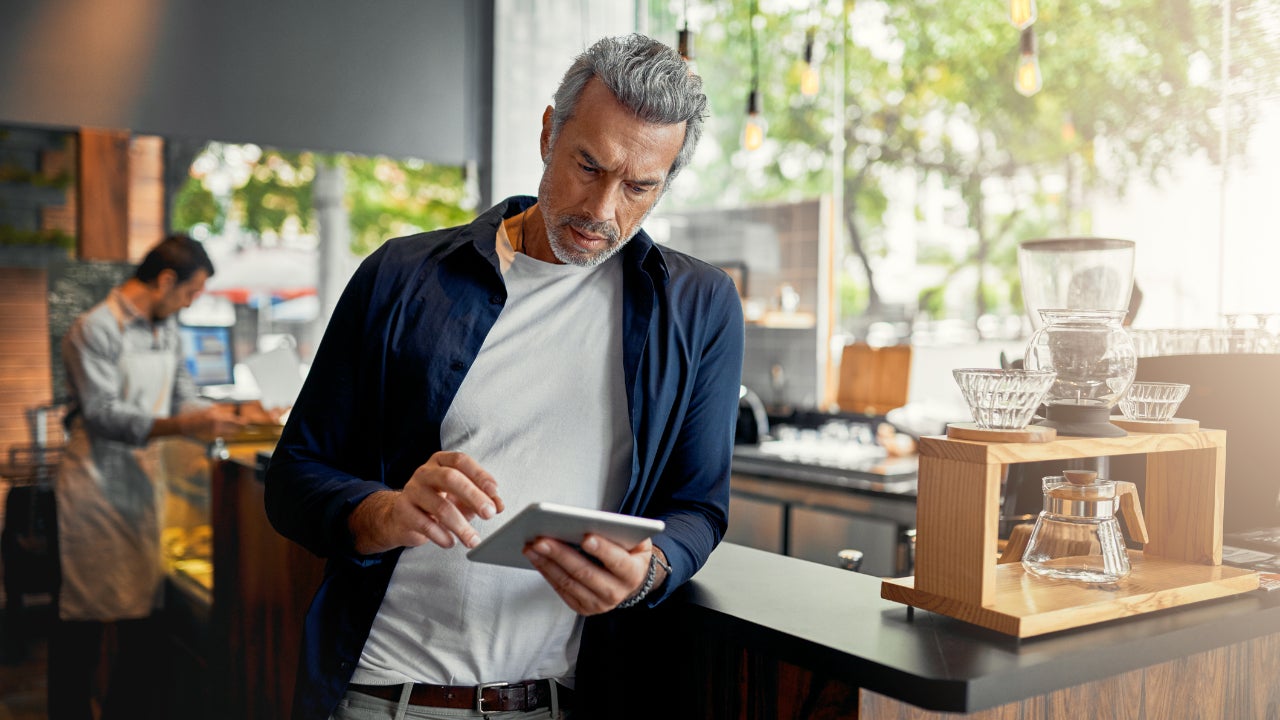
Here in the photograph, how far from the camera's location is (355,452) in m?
1.58

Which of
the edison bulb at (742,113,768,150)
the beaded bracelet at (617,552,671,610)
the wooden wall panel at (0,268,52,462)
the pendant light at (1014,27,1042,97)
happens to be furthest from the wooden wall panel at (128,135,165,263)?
the beaded bracelet at (617,552,671,610)

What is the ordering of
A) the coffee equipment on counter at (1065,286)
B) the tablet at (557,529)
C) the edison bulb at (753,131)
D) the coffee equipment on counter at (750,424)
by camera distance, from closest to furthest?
the tablet at (557,529), the coffee equipment on counter at (1065,286), the edison bulb at (753,131), the coffee equipment on counter at (750,424)

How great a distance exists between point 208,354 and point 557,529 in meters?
3.73

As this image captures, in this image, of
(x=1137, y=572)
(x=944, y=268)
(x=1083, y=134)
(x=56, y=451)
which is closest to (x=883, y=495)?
(x=1137, y=572)

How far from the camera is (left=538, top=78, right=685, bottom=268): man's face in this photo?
4.89ft

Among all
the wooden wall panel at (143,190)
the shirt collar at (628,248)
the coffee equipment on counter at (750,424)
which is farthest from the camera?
the coffee equipment on counter at (750,424)

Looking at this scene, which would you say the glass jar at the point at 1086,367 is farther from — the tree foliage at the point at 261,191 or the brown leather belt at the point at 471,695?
the tree foliage at the point at 261,191

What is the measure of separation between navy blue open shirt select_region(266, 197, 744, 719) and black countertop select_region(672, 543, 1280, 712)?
0.13 meters

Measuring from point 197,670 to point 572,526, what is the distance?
3382 mm

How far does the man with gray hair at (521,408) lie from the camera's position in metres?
1.47

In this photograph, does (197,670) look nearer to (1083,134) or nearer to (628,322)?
(628,322)

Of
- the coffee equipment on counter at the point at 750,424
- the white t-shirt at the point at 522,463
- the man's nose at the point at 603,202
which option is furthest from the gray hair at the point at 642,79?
the coffee equipment on counter at the point at 750,424

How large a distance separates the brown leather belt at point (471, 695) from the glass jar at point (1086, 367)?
82 centimetres

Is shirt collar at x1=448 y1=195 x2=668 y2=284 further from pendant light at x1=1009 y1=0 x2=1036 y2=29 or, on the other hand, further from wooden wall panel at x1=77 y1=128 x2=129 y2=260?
wooden wall panel at x1=77 y1=128 x2=129 y2=260
